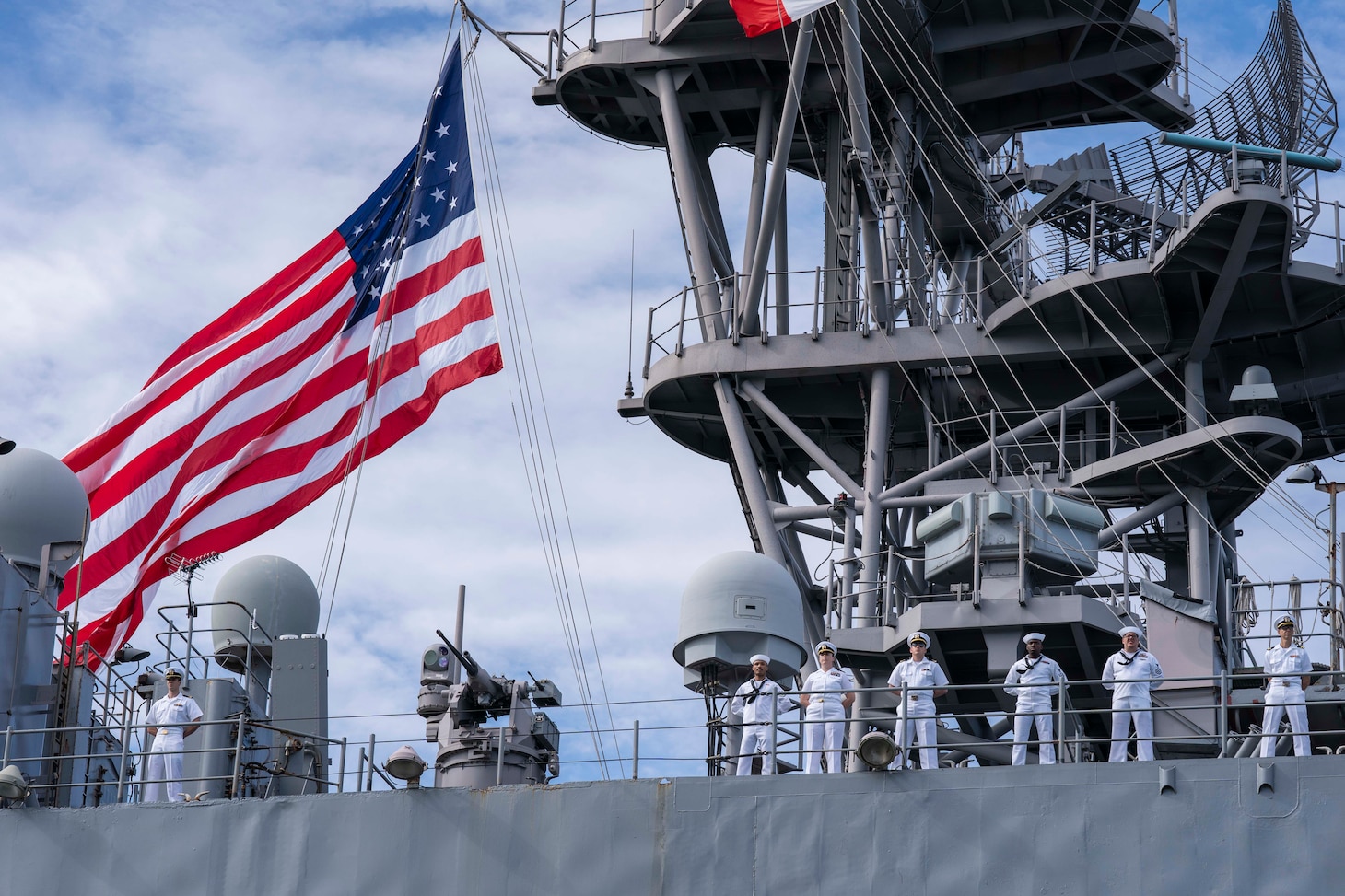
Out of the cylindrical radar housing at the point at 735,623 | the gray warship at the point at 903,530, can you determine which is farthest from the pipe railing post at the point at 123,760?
the cylindrical radar housing at the point at 735,623

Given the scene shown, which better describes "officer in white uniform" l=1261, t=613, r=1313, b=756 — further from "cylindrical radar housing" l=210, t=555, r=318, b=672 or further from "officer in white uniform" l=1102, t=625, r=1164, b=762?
"cylindrical radar housing" l=210, t=555, r=318, b=672

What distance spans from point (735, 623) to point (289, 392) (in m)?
5.89

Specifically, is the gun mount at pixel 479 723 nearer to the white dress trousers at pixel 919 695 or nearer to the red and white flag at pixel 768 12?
the white dress trousers at pixel 919 695

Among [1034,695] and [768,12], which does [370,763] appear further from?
[768,12]

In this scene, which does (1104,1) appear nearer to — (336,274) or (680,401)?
(680,401)

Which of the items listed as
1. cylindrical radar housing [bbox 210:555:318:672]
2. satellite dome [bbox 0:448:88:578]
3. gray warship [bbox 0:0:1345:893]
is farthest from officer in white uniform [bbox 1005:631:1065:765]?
satellite dome [bbox 0:448:88:578]

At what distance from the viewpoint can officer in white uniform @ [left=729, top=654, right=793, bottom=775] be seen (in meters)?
14.8

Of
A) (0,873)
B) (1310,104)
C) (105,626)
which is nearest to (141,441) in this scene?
(105,626)

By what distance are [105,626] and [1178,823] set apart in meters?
10.1

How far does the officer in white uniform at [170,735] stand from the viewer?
15.6 metres

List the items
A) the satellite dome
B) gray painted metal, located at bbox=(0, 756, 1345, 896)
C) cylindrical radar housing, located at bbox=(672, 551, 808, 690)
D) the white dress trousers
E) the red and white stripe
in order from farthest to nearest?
the red and white stripe < the satellite dome < cylindrical radar housing, located at bbox=(672, 551, 808, 690) < the white dress trousers < gray painted metal, located at bbox=(0, 756, 1345, 896)

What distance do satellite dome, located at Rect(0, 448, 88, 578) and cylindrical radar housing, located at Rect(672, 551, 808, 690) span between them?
5628 mm

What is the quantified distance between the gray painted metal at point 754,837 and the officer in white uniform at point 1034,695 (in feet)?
2.57

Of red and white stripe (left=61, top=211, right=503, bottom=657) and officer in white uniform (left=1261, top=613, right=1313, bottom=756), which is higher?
red and white stripe (left=61, top=211, right=503, bottom=657)
